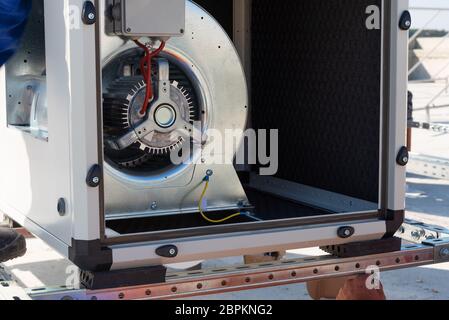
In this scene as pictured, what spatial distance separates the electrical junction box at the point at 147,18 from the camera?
9.87ft

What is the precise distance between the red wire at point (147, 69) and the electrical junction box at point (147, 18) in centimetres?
17

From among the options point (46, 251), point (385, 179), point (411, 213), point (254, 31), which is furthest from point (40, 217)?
point (411, 213)

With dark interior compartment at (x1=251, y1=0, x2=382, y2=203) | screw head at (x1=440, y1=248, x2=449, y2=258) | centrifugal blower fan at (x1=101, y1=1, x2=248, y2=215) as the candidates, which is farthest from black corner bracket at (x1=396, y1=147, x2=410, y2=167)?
centrifugal blower fan at (x1=101, y1=1, x2=248, y2=215)

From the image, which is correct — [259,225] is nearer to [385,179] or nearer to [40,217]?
[385,179]

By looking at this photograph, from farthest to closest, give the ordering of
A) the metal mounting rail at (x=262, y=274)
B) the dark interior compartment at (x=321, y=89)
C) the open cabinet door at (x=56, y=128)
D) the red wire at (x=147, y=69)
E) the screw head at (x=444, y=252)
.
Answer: the screw head at (x=444, y=252) < the dark interior compartment at (x=321, y=89) < the red wire at (x=147, y=69) < the metal mounting rail at (x=262, y=274) < the open cabinet door at (x=56, y=128)

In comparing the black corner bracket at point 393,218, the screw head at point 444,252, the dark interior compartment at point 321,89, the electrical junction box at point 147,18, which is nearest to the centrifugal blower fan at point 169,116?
the electrical junction box at point 147,18

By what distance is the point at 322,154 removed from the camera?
3842 mm

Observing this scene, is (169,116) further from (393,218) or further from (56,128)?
(393,218)

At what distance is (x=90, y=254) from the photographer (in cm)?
287

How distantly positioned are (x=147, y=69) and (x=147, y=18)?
31 centimetres

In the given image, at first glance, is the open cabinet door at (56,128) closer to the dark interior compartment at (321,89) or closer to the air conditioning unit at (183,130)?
the air conditioning unit at (183,130)

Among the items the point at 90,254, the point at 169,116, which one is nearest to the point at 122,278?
the point at 90,254

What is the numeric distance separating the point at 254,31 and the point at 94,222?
1.85 metres

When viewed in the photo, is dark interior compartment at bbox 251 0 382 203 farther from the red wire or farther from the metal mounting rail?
the red wire
